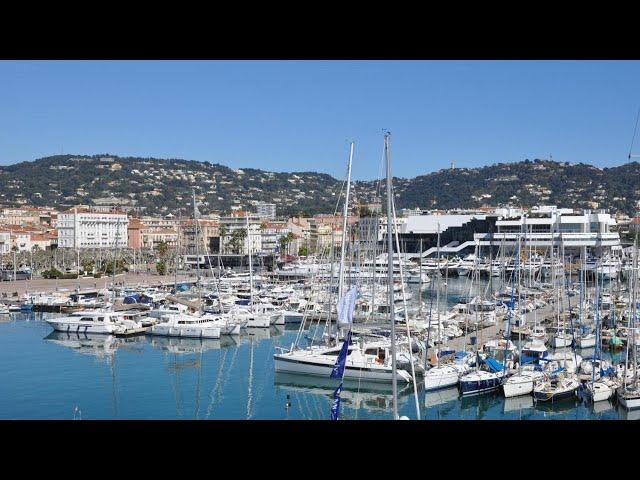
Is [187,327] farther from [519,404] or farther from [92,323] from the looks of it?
[519,404]

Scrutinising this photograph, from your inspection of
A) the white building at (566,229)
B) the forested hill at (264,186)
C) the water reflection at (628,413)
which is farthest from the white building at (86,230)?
the water reflection at (628,413)

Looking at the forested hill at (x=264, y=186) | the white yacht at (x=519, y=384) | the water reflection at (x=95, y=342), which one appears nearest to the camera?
the white yacht at (x=519, y=384)

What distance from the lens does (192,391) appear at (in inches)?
343

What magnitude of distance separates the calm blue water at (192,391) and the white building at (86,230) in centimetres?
2568

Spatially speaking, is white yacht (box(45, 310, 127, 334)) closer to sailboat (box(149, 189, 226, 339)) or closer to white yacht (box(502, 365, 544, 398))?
sailboat (box(149, 189, 226, 339))

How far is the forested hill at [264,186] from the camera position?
5644cm

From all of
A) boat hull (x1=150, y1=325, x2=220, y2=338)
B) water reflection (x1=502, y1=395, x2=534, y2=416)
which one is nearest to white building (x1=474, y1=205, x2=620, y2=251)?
boat hull (x1=150, y1=325, x2=220, y2=338)

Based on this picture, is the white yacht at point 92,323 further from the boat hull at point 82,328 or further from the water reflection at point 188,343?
the water reflection at point 188,343

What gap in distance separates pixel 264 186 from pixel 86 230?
37.4 meters

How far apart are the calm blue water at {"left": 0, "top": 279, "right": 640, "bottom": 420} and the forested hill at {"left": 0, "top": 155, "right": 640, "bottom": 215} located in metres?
40.6

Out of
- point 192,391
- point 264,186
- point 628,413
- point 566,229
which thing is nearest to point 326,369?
point 192,391

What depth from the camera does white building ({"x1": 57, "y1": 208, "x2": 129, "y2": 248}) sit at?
3722 centimetres
